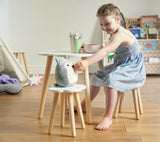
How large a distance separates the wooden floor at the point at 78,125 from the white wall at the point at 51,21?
68.9 inches

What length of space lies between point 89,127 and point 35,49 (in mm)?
2598

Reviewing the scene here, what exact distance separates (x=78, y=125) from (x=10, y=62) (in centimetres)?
165

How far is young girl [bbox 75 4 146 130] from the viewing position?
163 cm

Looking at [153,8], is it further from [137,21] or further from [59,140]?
[59,140]

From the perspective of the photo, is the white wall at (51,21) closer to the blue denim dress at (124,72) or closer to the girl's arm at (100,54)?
the blue denim dress at (124,72)

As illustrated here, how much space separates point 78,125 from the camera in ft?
5.42

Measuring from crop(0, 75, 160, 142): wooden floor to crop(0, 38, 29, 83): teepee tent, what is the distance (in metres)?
0.69

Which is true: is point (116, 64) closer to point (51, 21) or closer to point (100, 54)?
point (100, 54)

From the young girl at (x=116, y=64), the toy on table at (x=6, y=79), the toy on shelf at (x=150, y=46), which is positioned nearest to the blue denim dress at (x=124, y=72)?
the young girl at (x=116, y=64)

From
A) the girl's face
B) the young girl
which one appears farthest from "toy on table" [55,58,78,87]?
the girl's face

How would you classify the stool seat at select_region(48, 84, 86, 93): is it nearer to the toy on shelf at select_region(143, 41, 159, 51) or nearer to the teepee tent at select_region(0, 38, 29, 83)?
the teepee tent at select_region(0, 38, 29, 83)

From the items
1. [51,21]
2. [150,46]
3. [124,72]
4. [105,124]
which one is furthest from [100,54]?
[51,21]

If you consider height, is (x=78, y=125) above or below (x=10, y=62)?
below

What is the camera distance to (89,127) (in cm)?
162
